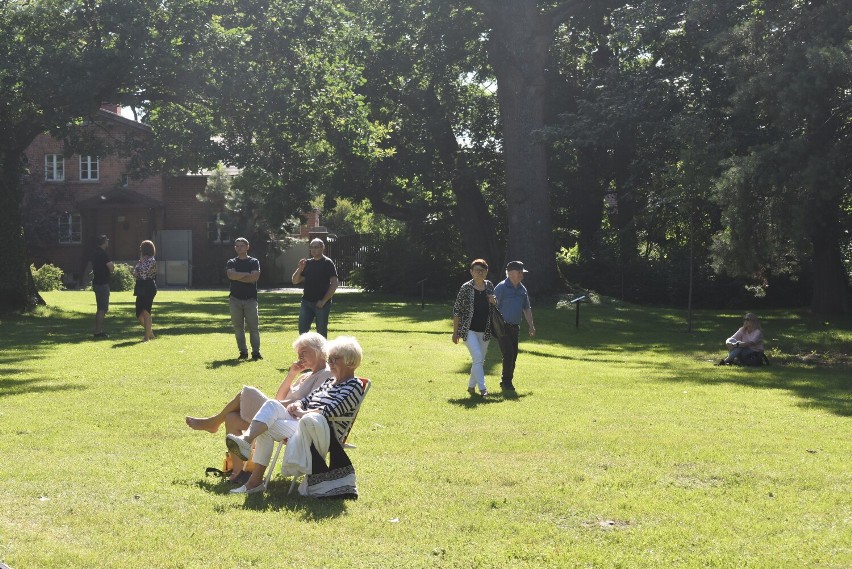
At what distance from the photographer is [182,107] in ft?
106

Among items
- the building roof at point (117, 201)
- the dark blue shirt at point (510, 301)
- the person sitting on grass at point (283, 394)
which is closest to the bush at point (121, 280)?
the building roof at point (117, 201)

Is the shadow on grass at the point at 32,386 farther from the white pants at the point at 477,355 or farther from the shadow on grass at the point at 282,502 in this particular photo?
the shadow on grass at the point at 282,502

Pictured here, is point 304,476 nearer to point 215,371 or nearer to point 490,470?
point 490,470

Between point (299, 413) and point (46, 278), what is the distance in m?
38.5

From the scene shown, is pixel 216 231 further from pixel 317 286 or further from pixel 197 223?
pixel 317 286

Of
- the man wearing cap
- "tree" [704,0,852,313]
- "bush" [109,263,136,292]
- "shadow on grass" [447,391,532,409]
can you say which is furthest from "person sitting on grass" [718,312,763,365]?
"bush" [109,263,136,292]

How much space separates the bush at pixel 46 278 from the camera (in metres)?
44.0

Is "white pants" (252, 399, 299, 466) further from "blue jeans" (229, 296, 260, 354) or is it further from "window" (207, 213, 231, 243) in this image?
"window" (207, 213, 231, 243)

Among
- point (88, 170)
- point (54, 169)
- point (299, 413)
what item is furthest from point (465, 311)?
point (54, 169)

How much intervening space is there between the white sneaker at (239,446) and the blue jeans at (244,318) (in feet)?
33.3

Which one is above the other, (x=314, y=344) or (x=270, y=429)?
(x=314, y=344)

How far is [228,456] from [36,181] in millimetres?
47226

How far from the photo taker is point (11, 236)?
30.1 m

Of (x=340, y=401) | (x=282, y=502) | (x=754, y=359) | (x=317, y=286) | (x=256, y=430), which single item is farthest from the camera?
(x=754, y=359)
